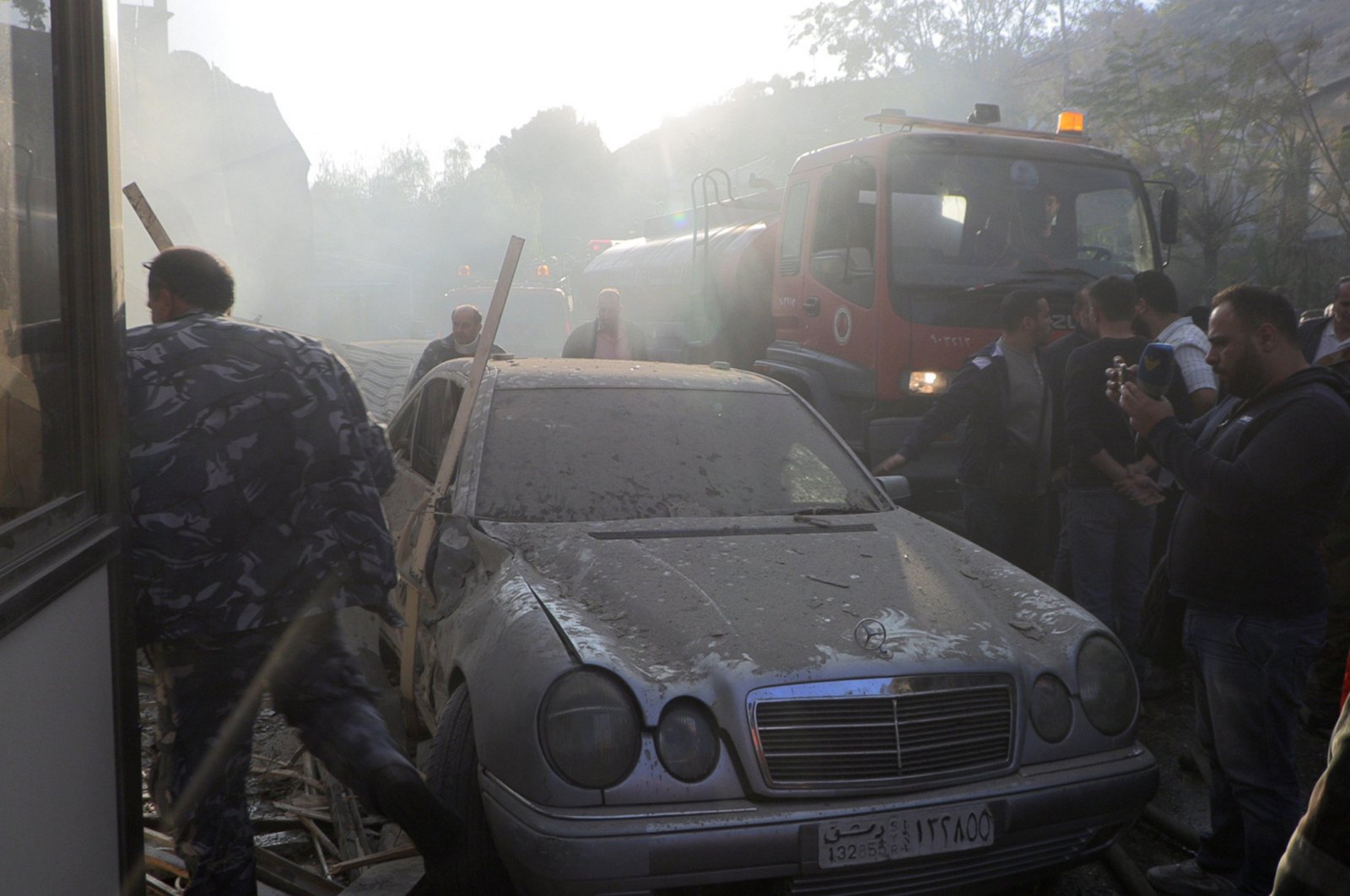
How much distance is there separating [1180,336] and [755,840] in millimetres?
3433

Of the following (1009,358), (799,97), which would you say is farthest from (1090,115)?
(799,97)

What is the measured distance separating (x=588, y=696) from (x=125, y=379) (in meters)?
1.26

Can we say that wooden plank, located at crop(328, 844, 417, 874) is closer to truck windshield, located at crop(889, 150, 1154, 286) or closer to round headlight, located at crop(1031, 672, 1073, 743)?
round headlight, located at crop(1031, 672, 1073, 743)

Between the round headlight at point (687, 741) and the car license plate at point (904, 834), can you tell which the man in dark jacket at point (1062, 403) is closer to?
the car license plate at point (904, 834)

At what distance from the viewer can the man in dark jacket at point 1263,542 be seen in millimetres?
3057

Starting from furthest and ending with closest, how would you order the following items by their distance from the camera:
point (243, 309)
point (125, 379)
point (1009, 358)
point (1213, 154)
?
point (243, 309)
point (1213, 154)
point (1009, 358)
point (125, 379)

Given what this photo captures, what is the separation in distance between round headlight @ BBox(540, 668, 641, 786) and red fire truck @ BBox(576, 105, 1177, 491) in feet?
15.8

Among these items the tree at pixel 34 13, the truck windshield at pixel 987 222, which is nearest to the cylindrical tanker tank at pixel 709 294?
the truck windshield at pixel 987 222

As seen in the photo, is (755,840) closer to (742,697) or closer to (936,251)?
(742,697)

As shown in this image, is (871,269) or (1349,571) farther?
(871,269)

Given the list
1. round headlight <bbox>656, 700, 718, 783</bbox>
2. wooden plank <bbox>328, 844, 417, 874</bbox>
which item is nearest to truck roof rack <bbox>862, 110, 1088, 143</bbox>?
round headlight <bbox>656, 700, 718, 783</bbox>

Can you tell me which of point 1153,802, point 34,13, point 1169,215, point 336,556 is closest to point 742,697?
point 336,556

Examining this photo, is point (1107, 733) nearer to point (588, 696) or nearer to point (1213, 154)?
point (588, 696)

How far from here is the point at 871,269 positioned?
7.54 m
